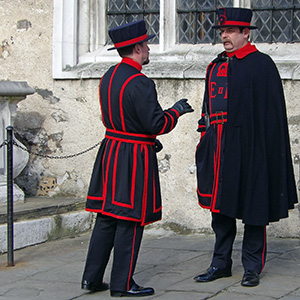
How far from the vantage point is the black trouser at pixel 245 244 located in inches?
204

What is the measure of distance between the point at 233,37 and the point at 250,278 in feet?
5.14

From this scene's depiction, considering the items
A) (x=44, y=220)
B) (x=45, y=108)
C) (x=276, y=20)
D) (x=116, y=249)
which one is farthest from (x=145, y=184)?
(x=45, y=108)

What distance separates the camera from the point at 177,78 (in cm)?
718

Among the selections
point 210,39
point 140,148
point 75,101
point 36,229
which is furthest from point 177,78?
point 140,148

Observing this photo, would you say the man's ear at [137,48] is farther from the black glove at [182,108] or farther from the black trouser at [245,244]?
the black trouser at [245,244]

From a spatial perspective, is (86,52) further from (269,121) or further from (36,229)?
(269,121)

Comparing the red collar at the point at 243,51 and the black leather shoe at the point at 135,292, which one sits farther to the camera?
the red collar at the point at 243,51

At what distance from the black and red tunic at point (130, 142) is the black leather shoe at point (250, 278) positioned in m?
0.71

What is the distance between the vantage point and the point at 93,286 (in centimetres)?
503

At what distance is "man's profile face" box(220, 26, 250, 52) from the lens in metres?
5.21

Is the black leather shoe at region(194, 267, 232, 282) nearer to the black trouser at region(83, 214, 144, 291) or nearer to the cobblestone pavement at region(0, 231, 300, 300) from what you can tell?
the cobblestone pavement at region(0, 231, 300, 300)

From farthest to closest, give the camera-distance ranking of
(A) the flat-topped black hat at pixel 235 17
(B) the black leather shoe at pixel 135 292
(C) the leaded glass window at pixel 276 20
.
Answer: (C) the leaded glass window at pixel 276 20
(A) the flat-topped black hat at pixel 235 17
(B) the black leather shoe at pixel 135 292

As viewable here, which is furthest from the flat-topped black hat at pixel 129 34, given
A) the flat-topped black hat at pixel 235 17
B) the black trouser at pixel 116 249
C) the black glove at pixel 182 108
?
the black trouser at pixel 116 249

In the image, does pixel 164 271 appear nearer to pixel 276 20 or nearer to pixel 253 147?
pixel 253 147
